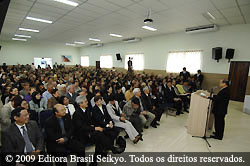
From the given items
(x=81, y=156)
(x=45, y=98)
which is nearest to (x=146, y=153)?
(x=81, y=156)

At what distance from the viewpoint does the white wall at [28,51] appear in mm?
13072

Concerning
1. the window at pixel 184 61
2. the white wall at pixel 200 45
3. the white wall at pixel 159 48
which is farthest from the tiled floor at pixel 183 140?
the window at pixel 184 61

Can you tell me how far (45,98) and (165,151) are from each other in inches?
131

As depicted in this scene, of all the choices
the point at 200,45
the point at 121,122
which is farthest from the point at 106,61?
the point at 121,122

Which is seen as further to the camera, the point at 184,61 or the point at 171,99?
the point at 184,61

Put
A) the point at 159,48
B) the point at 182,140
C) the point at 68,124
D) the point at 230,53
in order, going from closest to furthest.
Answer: the point at 68,124 < the point at 182,140 < the point at 230,53 < the point at 159,48

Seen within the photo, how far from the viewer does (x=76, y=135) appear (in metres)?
2.46

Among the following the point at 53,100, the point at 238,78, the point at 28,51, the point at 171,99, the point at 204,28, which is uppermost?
the point at 204,28

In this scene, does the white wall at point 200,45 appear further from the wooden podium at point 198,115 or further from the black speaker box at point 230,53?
the wooden podium at point 198,115

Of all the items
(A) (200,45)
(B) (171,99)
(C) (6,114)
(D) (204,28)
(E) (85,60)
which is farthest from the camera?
(E) (85,60)

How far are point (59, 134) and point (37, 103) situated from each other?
5.33 feet

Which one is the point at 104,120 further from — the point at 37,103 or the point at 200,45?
the point at 200,45

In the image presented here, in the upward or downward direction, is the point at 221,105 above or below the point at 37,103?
above

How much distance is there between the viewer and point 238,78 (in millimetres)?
6367
